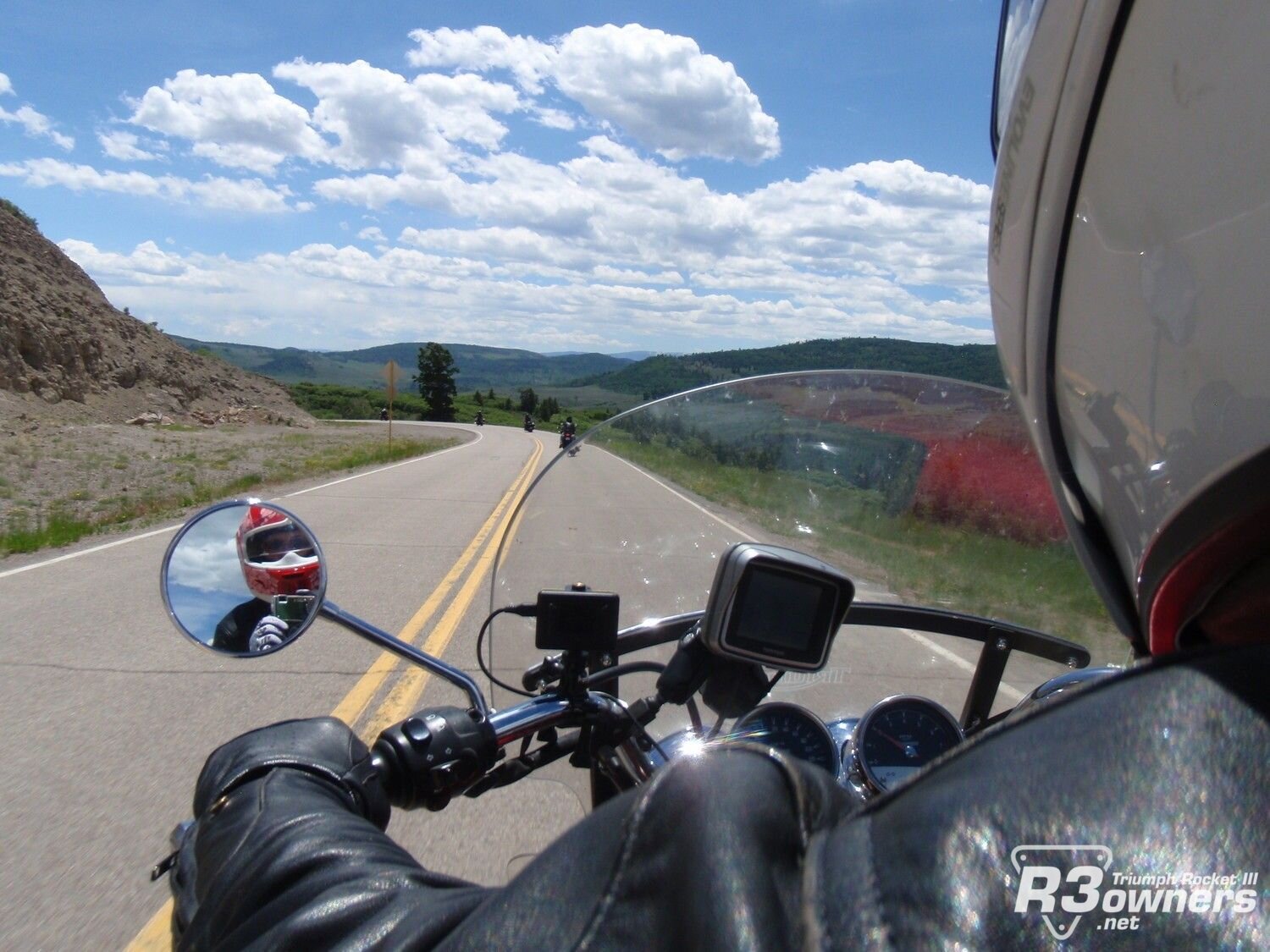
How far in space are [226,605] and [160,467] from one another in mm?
23804

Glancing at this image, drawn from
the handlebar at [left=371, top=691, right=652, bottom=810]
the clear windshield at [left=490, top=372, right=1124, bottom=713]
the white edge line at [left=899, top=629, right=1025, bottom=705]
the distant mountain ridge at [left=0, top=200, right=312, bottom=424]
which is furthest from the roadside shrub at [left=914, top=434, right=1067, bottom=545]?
the distant mountain ridge at [left=0, top=200, right=312, bottom=424]

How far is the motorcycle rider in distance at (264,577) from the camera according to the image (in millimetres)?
2066

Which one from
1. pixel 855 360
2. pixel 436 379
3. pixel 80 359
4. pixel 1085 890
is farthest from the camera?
pixel 436 379

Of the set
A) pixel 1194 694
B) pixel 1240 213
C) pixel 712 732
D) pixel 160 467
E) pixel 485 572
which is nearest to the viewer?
pixel 1194 694

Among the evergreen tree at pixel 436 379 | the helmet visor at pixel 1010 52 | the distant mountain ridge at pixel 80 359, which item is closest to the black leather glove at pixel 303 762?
the helmet visor at pixel 1010 52

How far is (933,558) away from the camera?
212 centimetres

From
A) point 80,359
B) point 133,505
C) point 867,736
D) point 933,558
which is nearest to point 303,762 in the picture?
point 867,736

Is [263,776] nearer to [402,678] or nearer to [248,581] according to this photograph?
[248,581]

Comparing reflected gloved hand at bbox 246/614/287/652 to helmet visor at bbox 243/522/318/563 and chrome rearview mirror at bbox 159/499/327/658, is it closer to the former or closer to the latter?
chrome rearview mirror at bbox 159/499/327/658

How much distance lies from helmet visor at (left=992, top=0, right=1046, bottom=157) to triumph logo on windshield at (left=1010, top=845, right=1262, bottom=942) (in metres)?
1.11

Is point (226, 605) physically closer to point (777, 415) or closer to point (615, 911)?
point (777, 415)

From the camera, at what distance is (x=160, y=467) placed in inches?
928

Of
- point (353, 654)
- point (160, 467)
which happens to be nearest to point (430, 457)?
point (160, 467)

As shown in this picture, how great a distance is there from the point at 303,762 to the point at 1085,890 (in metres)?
1.28
